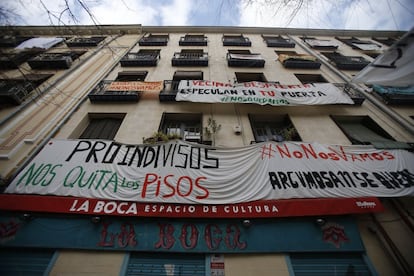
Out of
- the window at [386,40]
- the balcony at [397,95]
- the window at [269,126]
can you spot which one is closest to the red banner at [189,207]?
the window at [269,126]

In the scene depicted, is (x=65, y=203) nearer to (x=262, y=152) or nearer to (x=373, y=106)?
(x=262, y=152)

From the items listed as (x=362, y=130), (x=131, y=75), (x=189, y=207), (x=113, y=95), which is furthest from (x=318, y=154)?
(x=131, y=75)

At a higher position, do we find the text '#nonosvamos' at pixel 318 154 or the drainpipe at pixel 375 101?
the drainpipe at pixel 375 101

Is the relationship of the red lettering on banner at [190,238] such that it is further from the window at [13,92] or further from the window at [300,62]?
the window at [300,62]

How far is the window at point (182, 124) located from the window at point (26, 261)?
500cm

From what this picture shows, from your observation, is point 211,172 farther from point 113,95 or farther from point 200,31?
point 200,31

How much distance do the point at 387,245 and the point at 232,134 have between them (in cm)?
523

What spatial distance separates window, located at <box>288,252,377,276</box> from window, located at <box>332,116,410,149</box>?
4182mm

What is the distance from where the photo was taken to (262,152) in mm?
5324

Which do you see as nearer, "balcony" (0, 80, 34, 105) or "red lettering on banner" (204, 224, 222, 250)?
"red lettering on banner" (204, 224, 222, 250)

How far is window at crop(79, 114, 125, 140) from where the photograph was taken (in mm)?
6781

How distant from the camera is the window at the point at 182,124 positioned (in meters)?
7.12

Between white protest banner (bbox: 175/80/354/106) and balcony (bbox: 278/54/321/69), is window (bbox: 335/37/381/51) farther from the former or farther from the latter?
white protest banner (bbox: 175/80/354/106)

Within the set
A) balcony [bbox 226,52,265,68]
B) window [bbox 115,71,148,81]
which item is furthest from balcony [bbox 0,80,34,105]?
balcony [bbox 226,52,265,68]
